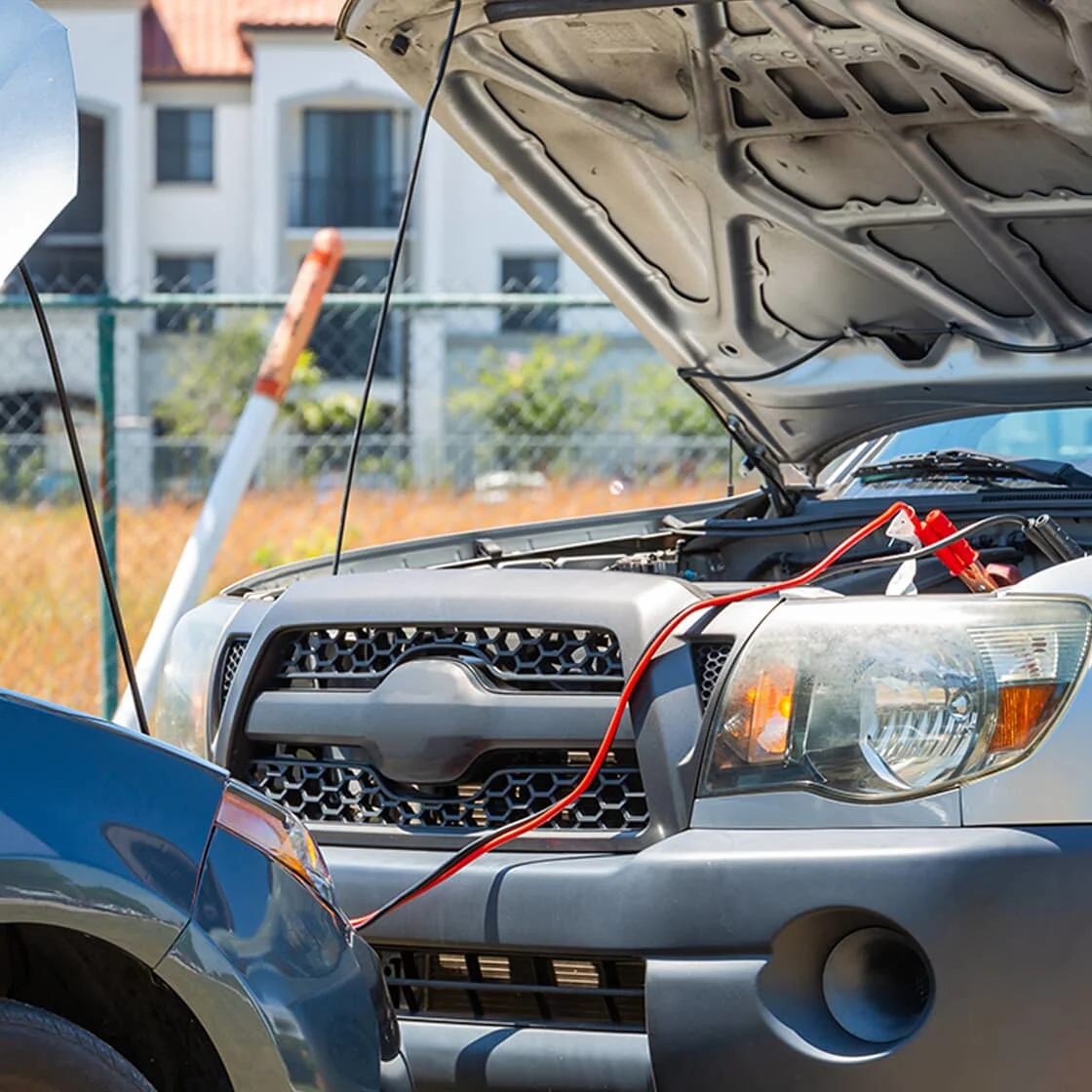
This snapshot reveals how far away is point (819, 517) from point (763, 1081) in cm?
165

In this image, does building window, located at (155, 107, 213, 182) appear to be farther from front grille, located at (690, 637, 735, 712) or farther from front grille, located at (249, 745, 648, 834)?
front grille, located at (690, 637, 735, 712)

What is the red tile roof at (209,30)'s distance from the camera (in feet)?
122

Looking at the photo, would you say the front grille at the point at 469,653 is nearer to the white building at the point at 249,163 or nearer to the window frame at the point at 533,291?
the window frame at the point at 533,291

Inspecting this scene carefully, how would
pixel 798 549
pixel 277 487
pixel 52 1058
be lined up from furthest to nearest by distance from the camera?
1. pixel 277 487
2. pixel 798 549
3. pixel 52 1058

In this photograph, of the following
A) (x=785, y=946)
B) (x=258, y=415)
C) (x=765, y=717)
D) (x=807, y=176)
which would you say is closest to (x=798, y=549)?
(x=807, y=176)

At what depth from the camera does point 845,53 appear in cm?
384

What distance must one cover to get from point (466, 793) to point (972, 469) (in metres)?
1.80

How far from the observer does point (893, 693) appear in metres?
2.79

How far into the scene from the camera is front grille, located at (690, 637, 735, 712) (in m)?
2.95

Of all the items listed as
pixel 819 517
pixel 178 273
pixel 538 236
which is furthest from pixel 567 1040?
pixel 178 273

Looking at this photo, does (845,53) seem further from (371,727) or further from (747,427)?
(371,727)

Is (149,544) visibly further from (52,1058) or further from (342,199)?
(342,199)

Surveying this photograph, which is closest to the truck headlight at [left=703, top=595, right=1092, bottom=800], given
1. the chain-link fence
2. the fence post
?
the chain-link fence

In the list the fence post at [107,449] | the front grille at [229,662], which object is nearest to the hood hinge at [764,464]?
the front grille at [229,662]
